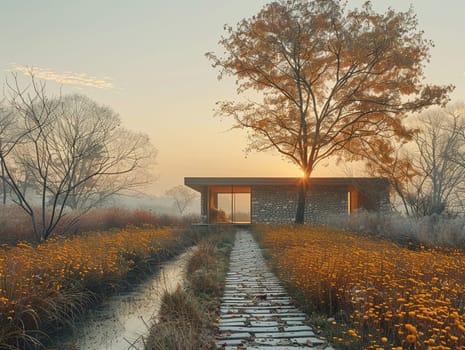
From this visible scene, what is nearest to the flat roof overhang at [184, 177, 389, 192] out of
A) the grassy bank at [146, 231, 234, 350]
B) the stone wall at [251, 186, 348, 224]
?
the stone wall at [251, 186, 348, 224]

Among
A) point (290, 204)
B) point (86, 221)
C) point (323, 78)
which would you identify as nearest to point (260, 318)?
point (86, 221)

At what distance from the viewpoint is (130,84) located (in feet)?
48.8

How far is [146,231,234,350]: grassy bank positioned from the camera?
13.4 feet

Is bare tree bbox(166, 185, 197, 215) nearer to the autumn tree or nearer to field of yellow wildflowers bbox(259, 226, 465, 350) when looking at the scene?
the autumn tree

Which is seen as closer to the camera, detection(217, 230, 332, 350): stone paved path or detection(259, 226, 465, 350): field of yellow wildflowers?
detection(259, 226, 465, 350): field of yellow wildflowers

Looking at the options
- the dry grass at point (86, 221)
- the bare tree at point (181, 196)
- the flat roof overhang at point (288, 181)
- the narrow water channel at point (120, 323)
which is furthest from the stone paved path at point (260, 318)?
the bare tree at point (181, 196)

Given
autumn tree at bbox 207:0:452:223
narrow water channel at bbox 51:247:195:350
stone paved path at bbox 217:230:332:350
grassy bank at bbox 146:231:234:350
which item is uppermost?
autumn tree at bbox 207:0:452:223

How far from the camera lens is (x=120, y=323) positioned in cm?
618

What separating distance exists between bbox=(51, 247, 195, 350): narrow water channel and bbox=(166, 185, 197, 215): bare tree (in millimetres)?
47412

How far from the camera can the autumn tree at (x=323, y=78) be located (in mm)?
17781

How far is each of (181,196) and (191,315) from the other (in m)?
51.5

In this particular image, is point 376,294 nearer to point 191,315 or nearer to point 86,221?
point 191,315

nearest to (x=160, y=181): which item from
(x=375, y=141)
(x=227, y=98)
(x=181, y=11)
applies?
(x=227, y=98)

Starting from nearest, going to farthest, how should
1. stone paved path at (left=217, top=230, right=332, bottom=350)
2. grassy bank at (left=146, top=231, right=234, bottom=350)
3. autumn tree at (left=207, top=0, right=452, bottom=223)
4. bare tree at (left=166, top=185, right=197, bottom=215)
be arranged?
grassy bank at (left=146, top=231, right=234, bottom=350)
stone paved path at (left=217, top=230, right=332, bottom=350)
autumn tree at (left=207, top=0, right=452, bottom=223)
bare tree at (left=166, top=185, right=197, bottom=215)
